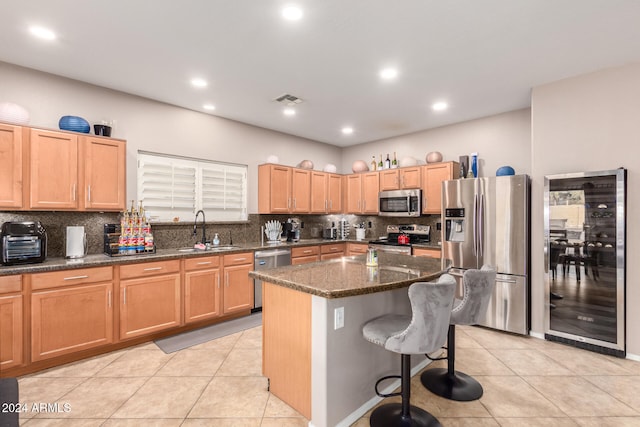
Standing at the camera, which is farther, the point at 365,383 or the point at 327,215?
the point at 327,215

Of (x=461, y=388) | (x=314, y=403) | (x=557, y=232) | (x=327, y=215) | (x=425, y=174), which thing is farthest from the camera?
(x=327, y=215)

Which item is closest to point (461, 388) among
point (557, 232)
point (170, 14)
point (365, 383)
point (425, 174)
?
point (365, 383)

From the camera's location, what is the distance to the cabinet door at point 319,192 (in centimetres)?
569

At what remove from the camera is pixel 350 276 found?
86.7 inches

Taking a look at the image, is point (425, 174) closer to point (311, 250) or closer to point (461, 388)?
point (311, 250)

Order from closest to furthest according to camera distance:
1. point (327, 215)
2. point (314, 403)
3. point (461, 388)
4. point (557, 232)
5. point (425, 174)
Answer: point (314, 403) → point (461, 388) → point (557, 232) → point (425, 174) → point (327, 215)

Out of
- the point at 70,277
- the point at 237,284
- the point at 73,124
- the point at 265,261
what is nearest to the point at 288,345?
the point at 237,284

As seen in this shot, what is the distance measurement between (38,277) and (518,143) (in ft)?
19.0

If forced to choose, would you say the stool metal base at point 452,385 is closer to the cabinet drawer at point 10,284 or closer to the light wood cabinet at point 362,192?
the light wood cabinet at point 362,192

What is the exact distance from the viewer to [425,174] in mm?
5012

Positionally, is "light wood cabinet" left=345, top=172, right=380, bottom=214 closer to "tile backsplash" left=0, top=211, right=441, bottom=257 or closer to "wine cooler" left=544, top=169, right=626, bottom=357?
"tile backsplash" left=0, top=211, right=441, bottom=257

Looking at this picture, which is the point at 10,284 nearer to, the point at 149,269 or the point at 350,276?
the point at 149,269

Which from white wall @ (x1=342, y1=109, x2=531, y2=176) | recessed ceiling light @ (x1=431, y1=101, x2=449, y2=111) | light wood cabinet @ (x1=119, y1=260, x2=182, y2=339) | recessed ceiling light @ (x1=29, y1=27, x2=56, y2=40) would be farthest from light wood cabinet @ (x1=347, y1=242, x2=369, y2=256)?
recessed ceiling light @ (x1=29, y1=27, x2=56, y2=40)

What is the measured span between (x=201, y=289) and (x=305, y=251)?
1808 millimetres
